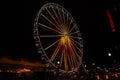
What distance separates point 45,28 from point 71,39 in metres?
3.21

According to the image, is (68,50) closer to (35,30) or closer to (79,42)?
(79,42)

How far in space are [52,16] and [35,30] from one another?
Answer: 129 inches

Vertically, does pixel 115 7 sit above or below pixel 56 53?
above

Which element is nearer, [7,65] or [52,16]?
[7,65]

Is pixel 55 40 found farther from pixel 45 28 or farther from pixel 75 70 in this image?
pixel 75 70

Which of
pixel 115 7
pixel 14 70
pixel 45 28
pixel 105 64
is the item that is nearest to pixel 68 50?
pixel 45 28

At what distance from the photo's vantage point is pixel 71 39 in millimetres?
21172

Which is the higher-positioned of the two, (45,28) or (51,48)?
(45,28)

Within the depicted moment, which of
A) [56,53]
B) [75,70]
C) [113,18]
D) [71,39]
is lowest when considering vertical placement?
[75,70]

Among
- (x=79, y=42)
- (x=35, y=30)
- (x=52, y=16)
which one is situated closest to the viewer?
(x=35, y=30)

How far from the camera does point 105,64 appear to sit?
38156mm

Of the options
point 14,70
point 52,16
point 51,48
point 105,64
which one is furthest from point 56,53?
point 105,64

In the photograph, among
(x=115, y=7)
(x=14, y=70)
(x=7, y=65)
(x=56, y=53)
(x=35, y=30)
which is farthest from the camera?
(x=115, y=7)

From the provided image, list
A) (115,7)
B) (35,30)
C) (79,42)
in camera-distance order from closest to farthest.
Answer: (35,30) → (79,42) → (115,7)
